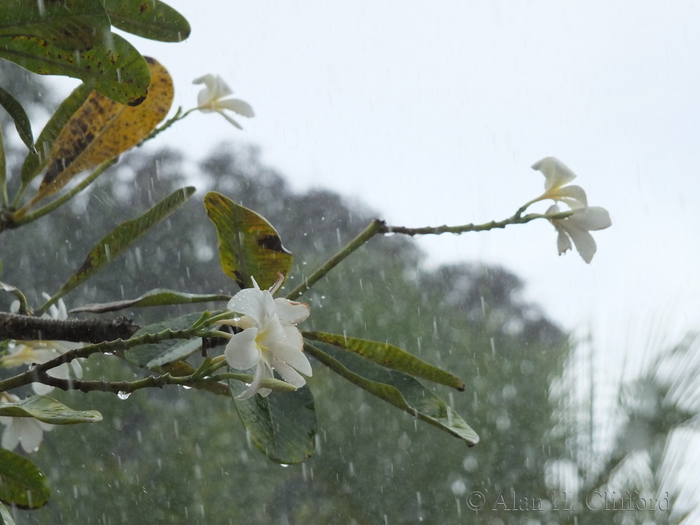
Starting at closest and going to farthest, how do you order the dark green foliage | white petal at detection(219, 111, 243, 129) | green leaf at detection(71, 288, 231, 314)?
green leaf at detection(71, 288, 231, 314)
white petal at detection(219, 111, 243, 129)
the dark green foliage

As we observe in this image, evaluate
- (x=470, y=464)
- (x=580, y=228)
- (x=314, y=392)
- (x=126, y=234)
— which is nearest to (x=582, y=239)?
(x=580, y=228)

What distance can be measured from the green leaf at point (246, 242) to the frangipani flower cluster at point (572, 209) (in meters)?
0.12

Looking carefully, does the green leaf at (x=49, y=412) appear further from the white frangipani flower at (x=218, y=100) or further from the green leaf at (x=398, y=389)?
the white frangipani flower at (x=218, y=100)

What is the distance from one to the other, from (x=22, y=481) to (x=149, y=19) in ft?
0.62

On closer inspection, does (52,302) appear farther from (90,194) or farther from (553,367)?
(553,367)

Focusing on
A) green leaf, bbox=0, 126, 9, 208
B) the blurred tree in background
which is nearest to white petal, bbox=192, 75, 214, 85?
green leaf, bbox=0, 126, 9, 208

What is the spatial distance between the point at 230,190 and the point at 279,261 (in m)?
1.02

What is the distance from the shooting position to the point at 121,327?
0.27 metres

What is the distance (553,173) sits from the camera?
35 centimetres

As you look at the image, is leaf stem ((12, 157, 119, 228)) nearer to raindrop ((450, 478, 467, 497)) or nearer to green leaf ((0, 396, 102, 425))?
green leaf ((0, 396, 102, 425))

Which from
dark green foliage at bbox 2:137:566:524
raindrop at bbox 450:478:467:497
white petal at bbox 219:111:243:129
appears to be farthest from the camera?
raindrop at bbox 450:478:467:497

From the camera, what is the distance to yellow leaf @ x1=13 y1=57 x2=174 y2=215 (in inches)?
13.7

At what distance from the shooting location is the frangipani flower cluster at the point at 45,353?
0.32 meters

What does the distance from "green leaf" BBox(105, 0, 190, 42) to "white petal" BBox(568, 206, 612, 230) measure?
0.64 feet
